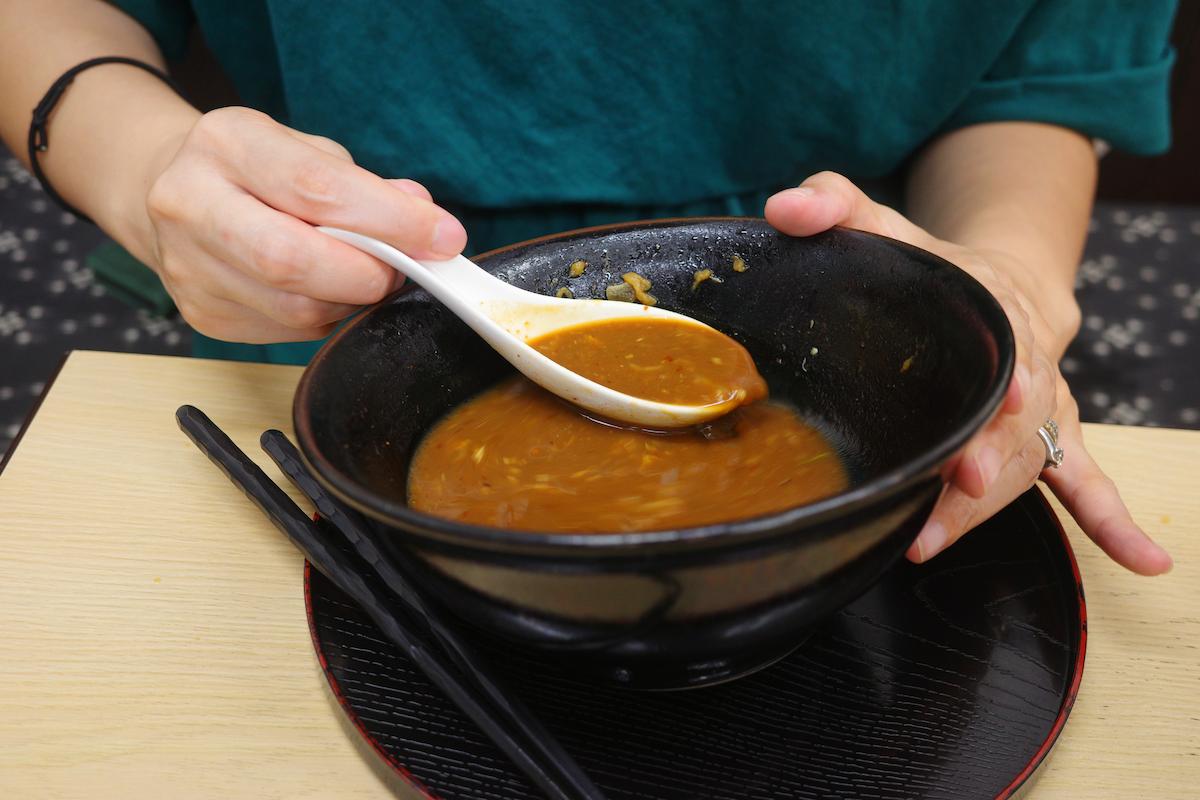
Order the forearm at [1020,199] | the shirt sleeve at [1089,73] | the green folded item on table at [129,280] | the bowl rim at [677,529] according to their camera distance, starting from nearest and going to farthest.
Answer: the bowl rim at [677,529] → the forearm at [1020,199] → the shirt sleeve at [1089,73] → the green folded item on table at [129,280]

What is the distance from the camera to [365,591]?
2.66 ft

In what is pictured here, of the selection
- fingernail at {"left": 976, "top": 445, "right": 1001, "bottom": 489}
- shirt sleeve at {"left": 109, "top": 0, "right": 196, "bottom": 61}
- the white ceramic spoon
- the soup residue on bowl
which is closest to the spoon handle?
the white ceramic spoon

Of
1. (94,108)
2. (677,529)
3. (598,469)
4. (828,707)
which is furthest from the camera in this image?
(94,108)

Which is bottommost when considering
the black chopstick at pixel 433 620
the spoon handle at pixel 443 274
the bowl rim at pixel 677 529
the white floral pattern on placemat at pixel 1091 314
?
the white floral pattern on placemat at pixel 1091 314

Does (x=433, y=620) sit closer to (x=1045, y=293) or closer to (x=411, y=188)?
(x=411, y=188)

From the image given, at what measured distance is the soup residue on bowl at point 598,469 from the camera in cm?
79

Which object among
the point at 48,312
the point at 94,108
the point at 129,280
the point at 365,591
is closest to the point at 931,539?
the point at 365,591

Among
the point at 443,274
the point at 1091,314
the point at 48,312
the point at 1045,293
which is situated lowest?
the point at 1091,314

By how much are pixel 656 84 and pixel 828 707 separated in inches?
32.9

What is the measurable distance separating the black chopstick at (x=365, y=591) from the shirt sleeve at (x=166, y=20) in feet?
2.28

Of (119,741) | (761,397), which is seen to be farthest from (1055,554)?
(119,741)

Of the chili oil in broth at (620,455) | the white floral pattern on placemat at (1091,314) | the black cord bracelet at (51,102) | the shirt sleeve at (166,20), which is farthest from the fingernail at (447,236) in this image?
the white floral pattern on placemat at (1091,314)

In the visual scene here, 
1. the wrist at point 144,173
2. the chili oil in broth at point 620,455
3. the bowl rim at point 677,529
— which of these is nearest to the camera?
the bowl rim at point 677,529

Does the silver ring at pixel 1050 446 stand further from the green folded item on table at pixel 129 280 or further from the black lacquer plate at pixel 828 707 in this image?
the green folded item on table at pixel 129 280
